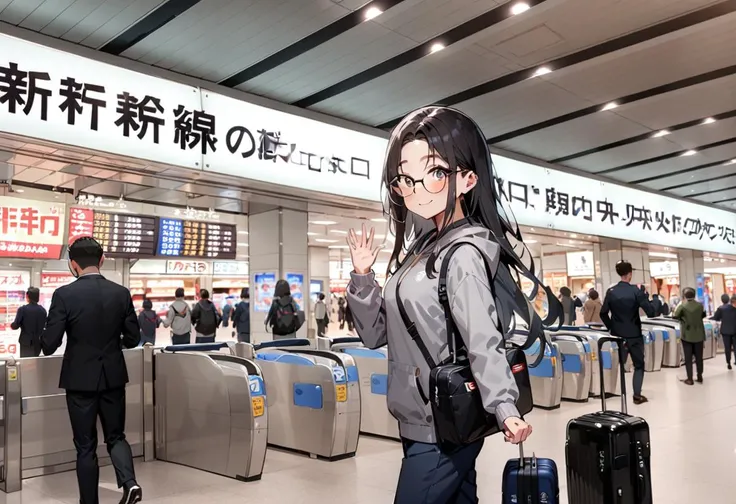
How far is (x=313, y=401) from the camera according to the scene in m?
5.21

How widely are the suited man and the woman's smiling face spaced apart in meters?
5.60

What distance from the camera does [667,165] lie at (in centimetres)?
1079

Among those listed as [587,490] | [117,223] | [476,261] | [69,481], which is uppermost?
[117,223]

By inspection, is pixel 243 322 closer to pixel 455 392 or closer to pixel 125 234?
pixel 125 234

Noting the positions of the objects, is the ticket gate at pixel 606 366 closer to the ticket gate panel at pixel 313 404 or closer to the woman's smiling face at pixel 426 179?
the ticket gate panel at pixel 313 404

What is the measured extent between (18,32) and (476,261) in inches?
Result: 196

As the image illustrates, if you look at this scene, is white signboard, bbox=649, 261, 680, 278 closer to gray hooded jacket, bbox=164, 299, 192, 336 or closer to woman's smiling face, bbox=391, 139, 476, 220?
gray hooded jacket, bbox=164, 299, 192, 336

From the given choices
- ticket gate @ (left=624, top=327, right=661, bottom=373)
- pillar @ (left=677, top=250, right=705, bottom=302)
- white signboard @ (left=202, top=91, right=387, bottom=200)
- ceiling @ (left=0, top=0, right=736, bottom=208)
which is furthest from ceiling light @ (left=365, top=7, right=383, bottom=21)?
pillar @ (left=677, top=250, right=705, bottom=302)

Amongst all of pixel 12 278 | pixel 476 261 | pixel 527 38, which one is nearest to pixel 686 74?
pixel 527 38

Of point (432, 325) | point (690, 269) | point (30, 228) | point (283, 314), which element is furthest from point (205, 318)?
point (690, 269)

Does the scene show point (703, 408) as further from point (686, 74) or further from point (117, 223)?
point (117, 223)

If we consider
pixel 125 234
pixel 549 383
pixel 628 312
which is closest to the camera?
pixel 628 312

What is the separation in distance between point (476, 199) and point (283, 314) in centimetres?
564

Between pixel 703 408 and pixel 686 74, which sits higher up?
pixel 686 74
